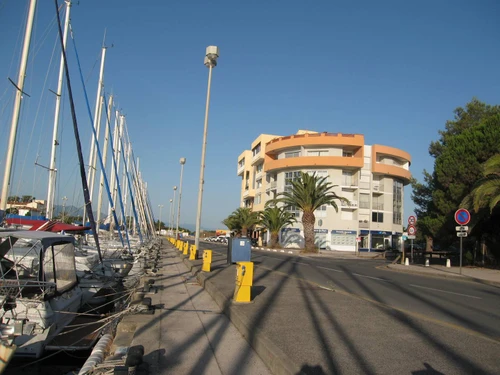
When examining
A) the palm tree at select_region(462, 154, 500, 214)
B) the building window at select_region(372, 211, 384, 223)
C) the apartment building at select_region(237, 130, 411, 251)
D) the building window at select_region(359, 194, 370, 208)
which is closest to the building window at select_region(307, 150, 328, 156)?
the apartment building at select_region(237, 130, 411, 251)

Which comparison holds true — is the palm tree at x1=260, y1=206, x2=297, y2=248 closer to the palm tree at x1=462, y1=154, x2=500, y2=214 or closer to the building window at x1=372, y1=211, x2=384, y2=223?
the building window at x1=372, y1=211, x2=384, y2=223

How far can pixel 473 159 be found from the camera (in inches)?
1130

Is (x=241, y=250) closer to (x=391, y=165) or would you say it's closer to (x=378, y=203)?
(x=378, y=203)

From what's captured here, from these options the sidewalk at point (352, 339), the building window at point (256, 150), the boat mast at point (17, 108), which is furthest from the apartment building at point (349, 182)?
the sidewalk at point (352, 339)

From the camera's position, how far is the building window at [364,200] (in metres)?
59.9

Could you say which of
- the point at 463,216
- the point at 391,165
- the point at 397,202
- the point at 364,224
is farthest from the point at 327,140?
the point at 463,216

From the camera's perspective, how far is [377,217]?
200 ft

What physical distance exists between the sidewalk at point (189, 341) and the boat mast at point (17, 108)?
6093 mm

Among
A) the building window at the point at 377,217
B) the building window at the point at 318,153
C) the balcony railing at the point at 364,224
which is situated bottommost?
the balcony railing at the point at 364,224

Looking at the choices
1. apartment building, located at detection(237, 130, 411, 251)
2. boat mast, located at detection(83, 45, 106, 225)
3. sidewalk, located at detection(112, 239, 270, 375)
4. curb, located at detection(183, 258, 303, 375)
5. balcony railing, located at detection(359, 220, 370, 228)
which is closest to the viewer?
curb, located at detection(183, 258, 303, 375)

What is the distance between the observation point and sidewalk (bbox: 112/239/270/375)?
5059 mm

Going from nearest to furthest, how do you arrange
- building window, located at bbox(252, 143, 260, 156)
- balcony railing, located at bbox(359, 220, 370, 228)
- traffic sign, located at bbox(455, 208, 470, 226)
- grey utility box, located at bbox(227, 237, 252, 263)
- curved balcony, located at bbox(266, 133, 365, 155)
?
1. grey utility box, located at bbox(227, 237, 252, 263)
2. traffic sign, located at bbox(455, 208, 470, 226)
3. curved balcony, located at bbox(266, 133, 365, 155)
4. balcony railing, located at bbox(359, 220, 370, 228)
5. building window, located at bbox(252, 143, 260, 156)

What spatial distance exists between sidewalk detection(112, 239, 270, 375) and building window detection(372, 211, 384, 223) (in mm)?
54612

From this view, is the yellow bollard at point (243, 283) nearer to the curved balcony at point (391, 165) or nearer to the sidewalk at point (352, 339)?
the sidewalk at point (352, 339)
